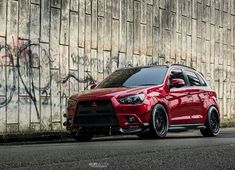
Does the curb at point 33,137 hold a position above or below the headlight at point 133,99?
below

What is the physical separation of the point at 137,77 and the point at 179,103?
112 cm

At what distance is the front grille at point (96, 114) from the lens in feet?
38.7

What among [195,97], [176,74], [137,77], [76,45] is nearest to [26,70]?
[76,45]

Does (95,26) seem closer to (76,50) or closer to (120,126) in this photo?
(76,50)

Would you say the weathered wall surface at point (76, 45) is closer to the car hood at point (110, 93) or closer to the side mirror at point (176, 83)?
the car hood at point (110, 93)

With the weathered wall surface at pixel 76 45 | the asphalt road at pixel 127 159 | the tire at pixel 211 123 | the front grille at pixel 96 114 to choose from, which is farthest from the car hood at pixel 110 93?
the weathered wall surface at pixel 76 45

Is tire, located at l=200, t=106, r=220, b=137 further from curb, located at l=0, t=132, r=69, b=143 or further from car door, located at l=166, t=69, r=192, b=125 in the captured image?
curb, located at l=0, t=132, r=69, b=143

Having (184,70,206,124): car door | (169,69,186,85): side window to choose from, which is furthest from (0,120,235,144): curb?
(184,70,206,124): car door

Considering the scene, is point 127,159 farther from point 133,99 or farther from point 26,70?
point 26,70

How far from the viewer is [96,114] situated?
11914 millimetres

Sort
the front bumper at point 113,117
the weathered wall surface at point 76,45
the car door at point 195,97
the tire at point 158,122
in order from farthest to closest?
1. the weathered wall surface at point 76,45
2. the car door at point 195,97
3. the tire at point 158,122
4. the front bumper at point 113,117

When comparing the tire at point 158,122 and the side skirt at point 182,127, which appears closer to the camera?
the tire at point 158,122

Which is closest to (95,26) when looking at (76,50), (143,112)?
(76,50)

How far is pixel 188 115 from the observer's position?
1355 cm
